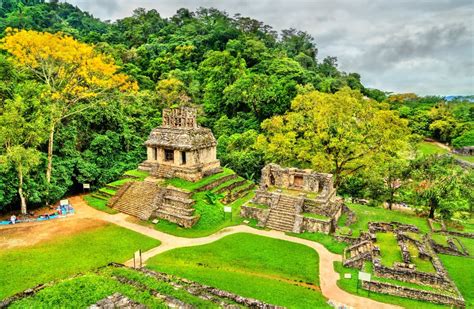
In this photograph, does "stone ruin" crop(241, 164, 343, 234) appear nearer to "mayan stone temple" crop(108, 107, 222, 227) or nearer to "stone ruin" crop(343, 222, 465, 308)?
"stone ruin" crop(343, 222, 465, 308)

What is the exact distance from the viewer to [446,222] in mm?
A: 22297

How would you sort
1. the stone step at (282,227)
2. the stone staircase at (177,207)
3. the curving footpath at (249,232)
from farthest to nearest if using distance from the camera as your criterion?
1. the stone staircase at (177,207)
2. the stone step at (282,227)
3. the curving footpath at (249,232)

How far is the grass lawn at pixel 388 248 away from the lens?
51.4 ft

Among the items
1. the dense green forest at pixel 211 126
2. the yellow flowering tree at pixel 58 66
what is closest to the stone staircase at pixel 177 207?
the dense green forest at pixel 211 126

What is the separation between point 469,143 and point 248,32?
1767 inches

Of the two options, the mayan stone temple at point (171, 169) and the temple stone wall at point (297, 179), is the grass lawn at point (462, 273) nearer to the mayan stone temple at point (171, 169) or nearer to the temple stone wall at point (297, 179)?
the temple stone wall at point (297, 179)

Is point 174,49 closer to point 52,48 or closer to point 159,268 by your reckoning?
point 52,48

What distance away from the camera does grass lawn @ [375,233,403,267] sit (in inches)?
617

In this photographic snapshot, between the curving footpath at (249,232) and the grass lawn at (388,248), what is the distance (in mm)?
2128

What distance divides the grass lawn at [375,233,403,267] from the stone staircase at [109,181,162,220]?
13439mm

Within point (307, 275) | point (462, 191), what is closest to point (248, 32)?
point (462, 191)

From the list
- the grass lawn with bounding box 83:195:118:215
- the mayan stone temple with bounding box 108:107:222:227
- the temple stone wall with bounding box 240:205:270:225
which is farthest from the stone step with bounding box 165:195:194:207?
the grass lawn with bounding box 83:195:118:215

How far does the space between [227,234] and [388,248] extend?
8565 millimetres

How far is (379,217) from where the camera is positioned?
76.4 ft
